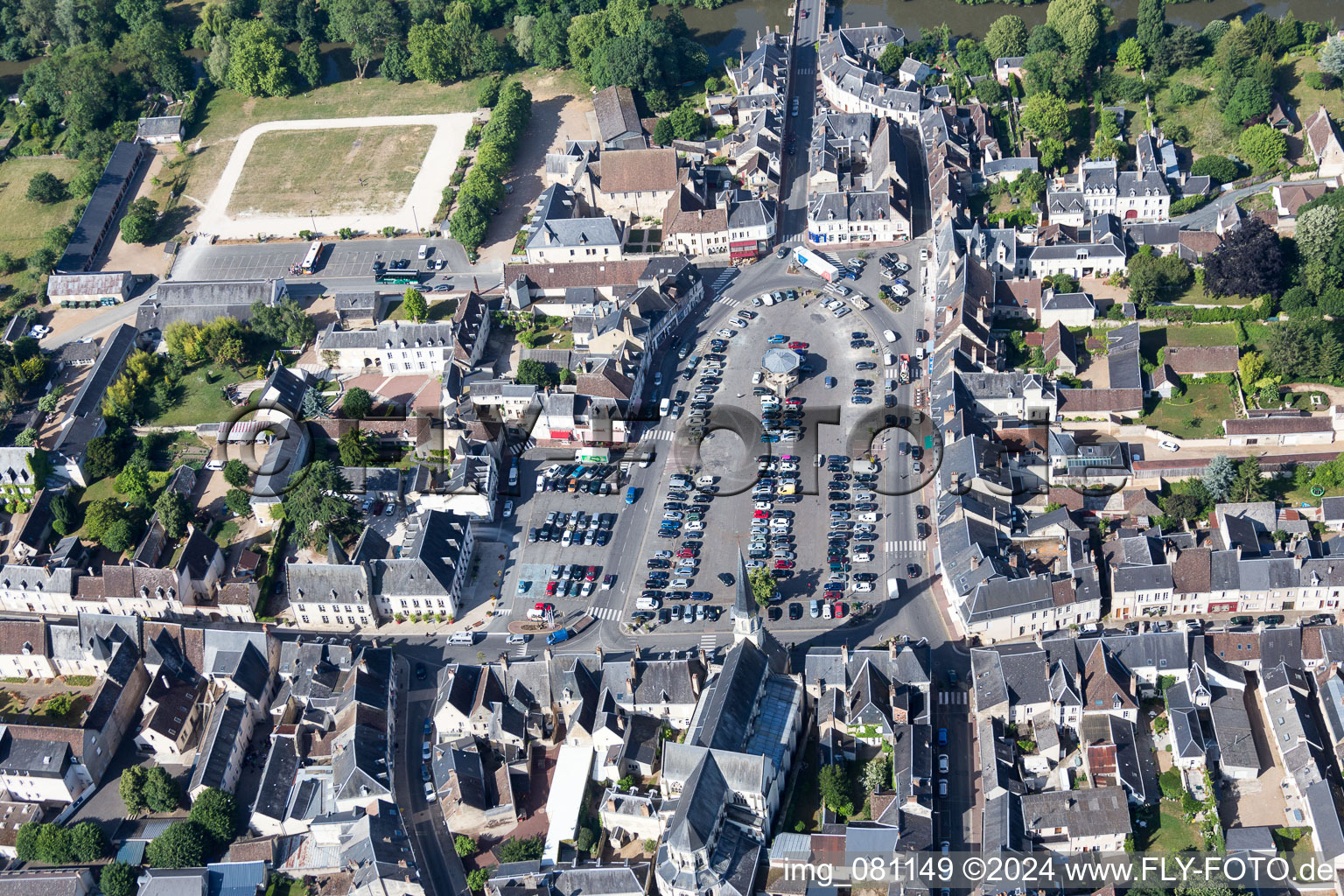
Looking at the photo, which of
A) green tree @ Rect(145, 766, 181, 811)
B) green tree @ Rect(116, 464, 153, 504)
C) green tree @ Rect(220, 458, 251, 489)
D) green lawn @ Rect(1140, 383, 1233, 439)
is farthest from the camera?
green tree @ Rect(116, 464, 153, 504)

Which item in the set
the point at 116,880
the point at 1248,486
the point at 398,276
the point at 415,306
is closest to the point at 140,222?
the point at 398,276

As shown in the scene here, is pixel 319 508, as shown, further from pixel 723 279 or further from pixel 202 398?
pixel 723 279

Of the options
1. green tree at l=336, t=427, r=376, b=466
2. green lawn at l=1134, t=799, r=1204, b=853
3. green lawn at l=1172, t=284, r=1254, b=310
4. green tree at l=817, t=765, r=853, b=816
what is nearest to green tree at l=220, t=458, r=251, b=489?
green tree at l=336, t=427, r=376, b=466

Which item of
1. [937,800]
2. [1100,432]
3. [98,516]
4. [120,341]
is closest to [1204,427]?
[1100,432]

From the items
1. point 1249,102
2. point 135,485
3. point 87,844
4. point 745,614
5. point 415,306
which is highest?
point 745,614

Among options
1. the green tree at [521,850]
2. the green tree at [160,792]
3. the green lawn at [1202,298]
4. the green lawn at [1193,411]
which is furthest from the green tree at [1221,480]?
the green tree at [160,792]

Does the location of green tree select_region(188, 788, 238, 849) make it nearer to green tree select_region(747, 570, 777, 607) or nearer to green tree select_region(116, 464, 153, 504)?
green tree select_region(116, 464, 153, 504)
